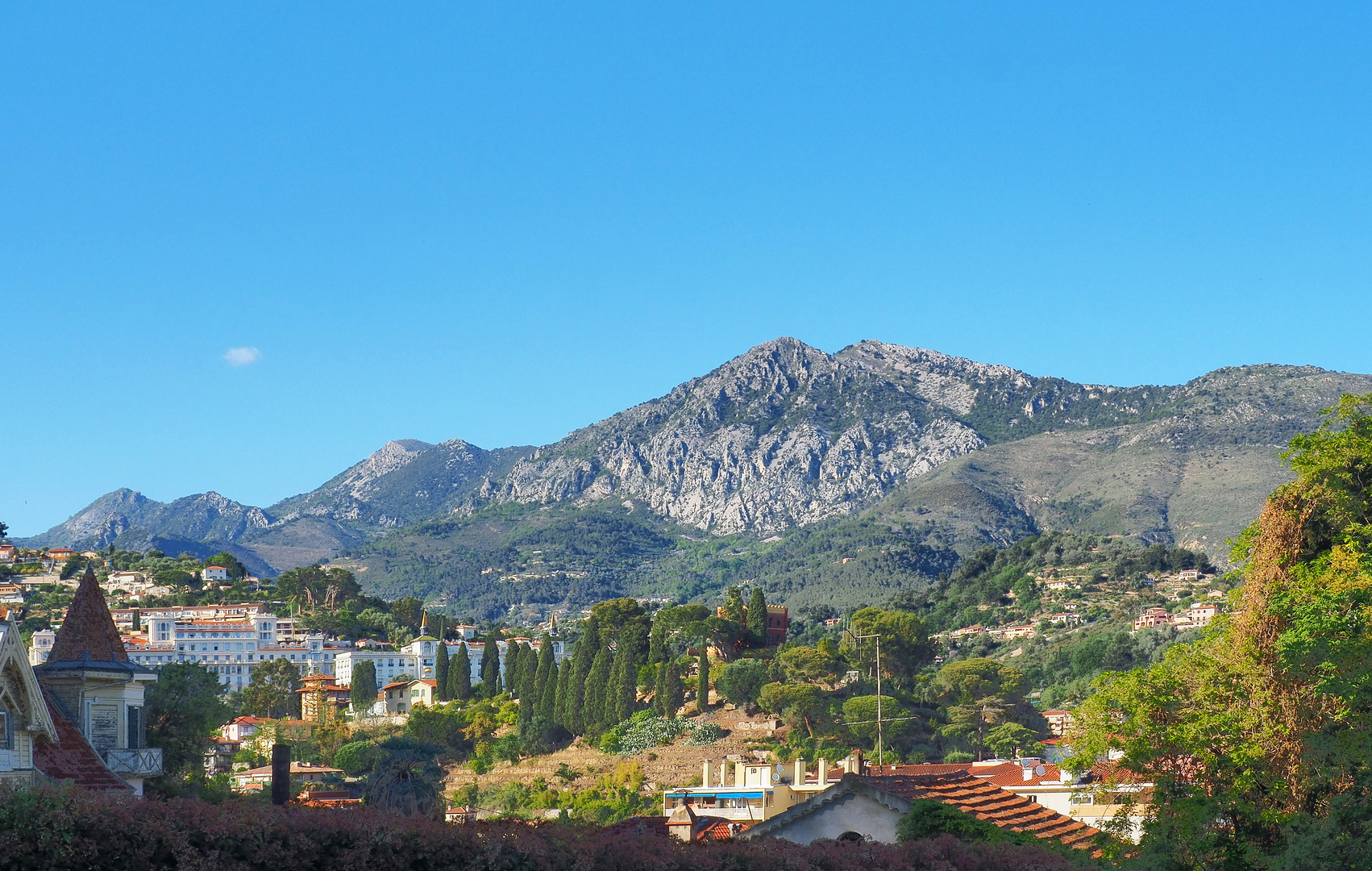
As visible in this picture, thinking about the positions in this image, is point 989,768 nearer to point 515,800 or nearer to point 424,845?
point 515,800

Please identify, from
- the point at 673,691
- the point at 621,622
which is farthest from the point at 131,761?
the point at 621,622

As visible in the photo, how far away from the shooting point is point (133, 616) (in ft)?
480

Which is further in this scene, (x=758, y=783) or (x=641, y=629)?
(x=641, y=629)

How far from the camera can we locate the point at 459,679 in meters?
121

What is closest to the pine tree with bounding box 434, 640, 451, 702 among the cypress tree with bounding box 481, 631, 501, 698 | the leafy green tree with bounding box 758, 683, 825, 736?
the cypress tree with bounding box 481, 631, 501, 698

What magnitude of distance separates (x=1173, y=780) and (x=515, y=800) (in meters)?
58.3

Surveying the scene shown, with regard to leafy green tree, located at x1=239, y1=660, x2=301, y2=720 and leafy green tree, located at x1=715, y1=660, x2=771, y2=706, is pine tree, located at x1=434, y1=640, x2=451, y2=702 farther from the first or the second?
leafy green tree, located at x1=715, y1=660, x2=771, y2=706

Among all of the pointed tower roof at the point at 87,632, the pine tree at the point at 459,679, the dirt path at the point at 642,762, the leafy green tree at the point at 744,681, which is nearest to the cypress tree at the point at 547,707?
the dirt path at the point at 642,762

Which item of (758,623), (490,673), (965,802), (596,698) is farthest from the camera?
(490,673)

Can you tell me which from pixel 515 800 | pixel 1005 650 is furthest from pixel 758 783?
pixel 1005 650

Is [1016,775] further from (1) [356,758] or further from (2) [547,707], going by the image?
(2) [547,707]

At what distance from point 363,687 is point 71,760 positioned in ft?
339

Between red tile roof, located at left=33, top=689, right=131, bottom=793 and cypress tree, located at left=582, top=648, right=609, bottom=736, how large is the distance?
256ft

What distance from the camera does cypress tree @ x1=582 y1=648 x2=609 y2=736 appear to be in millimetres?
99562
